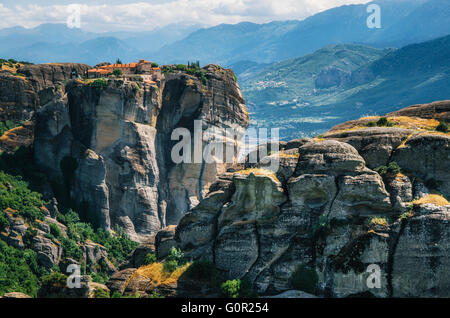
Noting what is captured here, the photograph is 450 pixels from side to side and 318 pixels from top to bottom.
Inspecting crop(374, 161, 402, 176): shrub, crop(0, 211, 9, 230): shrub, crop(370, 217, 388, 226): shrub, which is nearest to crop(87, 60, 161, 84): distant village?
crop(0, 211, 9, 230): shrub

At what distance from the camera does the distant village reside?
295ft

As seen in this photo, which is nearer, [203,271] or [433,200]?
[433,200]

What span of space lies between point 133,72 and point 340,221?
6129 centimetres

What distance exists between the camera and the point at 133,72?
96125 mm

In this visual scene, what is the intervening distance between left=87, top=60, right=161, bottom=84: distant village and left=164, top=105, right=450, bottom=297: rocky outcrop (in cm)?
4695

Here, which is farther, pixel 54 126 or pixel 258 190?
pixel 54 126

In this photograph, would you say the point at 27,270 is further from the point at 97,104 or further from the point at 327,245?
the point at 327,245

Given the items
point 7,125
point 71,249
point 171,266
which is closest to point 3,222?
point 71,249

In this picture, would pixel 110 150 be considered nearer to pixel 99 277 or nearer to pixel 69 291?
pixel 99 277

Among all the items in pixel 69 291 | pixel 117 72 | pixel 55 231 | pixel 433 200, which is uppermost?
pixel 117 72

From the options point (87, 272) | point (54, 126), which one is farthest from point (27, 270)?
point (54, 126)

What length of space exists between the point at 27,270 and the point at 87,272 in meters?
8.38

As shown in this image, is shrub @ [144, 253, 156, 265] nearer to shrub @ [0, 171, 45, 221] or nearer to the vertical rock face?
shrub @ [0, 171, 45, 221]

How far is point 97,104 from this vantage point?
273ft
